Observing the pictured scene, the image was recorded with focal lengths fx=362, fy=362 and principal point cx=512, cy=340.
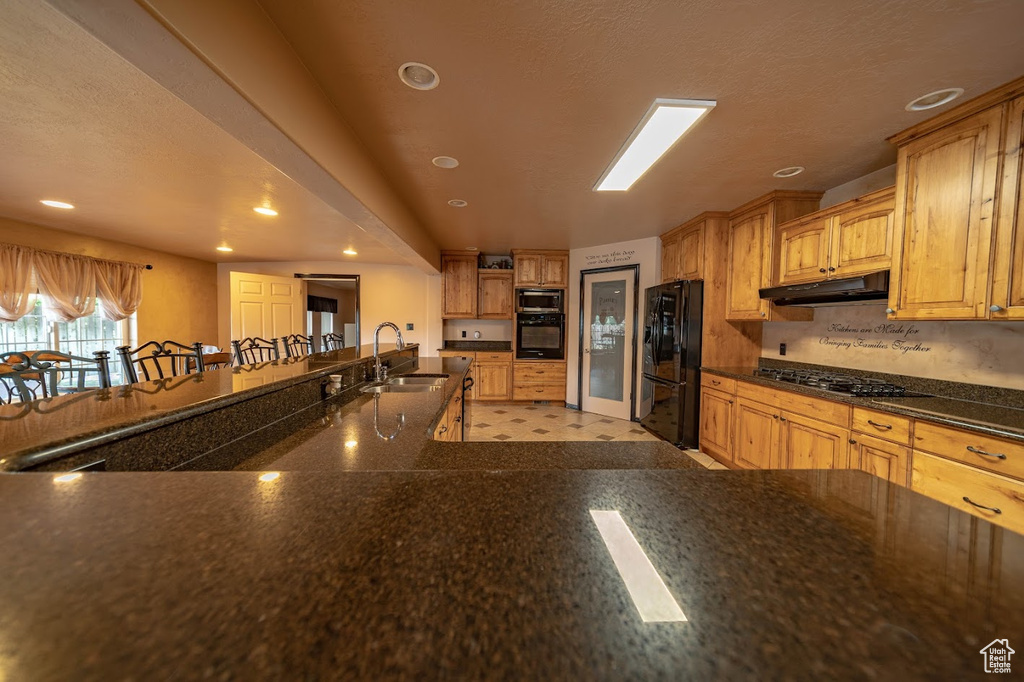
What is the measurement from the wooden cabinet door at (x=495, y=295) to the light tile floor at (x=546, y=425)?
1.39m

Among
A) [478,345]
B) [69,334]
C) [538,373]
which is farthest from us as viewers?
[478,345]

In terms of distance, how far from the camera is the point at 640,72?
61.9 inches

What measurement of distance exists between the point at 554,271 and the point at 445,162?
9.66 ft

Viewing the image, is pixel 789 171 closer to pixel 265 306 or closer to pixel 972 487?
pixel 972 487

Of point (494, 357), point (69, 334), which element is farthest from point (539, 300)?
point (69, 334)

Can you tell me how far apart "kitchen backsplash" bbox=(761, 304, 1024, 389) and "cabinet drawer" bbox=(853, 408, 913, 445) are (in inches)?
26.0

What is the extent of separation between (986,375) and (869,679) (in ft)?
9.54

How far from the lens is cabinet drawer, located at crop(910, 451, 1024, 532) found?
4.73 ft

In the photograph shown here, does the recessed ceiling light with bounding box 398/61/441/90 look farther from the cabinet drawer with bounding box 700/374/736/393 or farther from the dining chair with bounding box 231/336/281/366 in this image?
the cabinet drawer with bounding box 700/374/736/393

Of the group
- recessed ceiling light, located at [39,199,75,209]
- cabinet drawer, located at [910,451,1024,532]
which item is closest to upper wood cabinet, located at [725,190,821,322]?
cabinet drawer, located at [910,451,1024,532]

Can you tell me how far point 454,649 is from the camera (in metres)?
0.27

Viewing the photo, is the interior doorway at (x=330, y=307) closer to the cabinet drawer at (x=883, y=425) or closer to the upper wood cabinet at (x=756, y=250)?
the upper wood cabinet at (x=756, y=250)

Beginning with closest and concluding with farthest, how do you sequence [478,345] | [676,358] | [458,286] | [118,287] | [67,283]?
[676,358], [67,283], [118,287], [458,286], [478,345]

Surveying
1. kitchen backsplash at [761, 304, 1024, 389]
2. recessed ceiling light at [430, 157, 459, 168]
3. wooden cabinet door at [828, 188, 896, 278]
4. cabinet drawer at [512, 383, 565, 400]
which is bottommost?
cabinet drawer at [512, 383, 565, 400]
